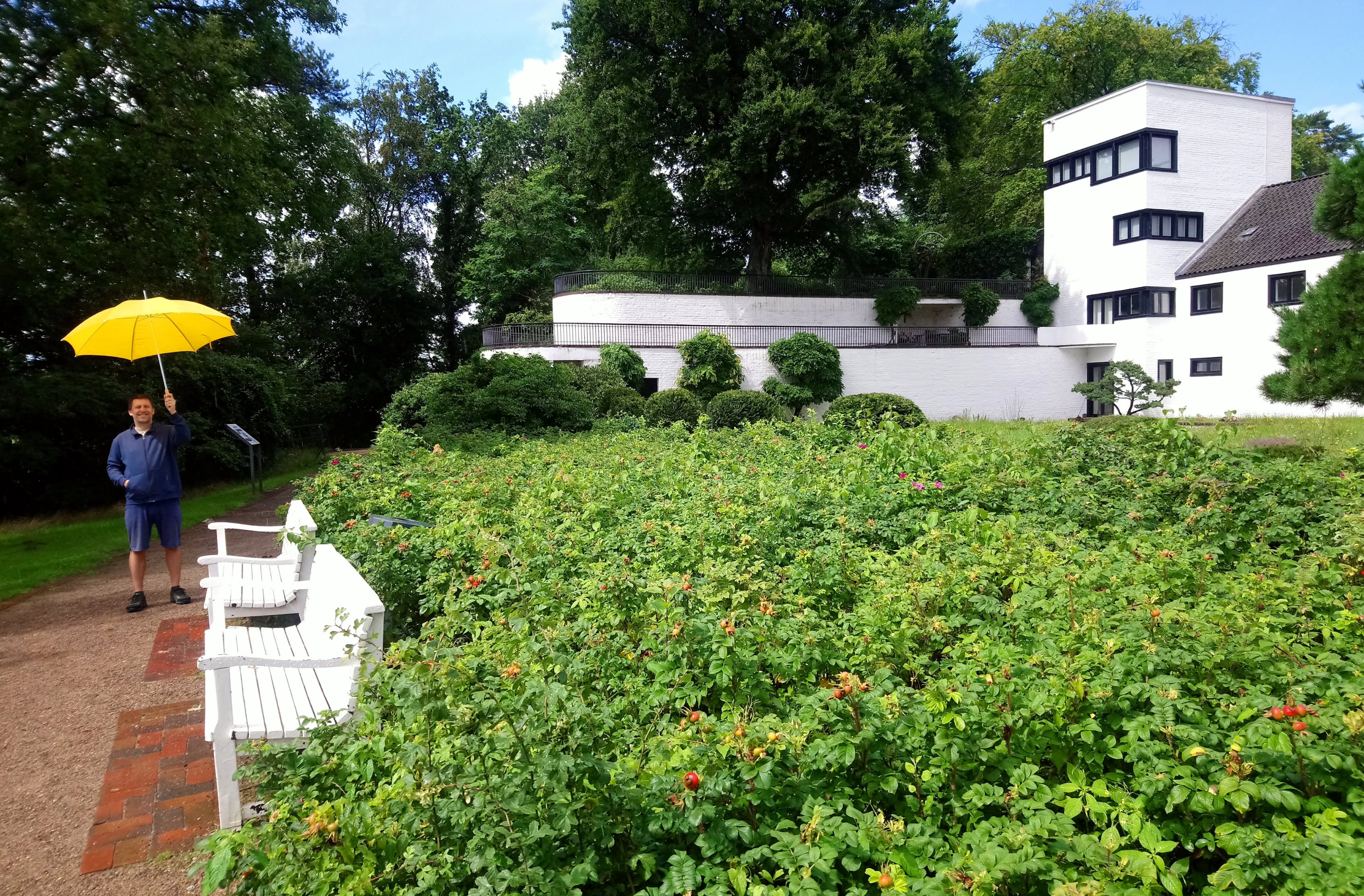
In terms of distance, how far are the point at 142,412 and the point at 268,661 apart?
4.64m

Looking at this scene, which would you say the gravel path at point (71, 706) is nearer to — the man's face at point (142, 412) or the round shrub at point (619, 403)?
the man's face at point (142, 412)

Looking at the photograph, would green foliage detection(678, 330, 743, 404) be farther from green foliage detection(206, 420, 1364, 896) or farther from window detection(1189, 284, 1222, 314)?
green foliage detection(206, 420, 1364, 896)

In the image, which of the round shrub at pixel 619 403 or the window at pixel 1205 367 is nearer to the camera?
the round shrub at pixel 619 403

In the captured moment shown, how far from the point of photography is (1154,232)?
3009 centimetres

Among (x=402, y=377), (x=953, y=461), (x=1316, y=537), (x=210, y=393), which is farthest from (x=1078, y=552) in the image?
(x=402, y=377)

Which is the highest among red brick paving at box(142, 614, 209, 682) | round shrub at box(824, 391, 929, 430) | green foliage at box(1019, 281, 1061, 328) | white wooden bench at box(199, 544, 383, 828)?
green foliage at box(1019, 281, 1061, 328)

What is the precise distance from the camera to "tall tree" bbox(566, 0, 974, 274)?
2797 cm

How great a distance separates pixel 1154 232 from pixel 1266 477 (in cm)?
2825

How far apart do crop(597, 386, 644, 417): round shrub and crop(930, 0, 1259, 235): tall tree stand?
23.3 metres

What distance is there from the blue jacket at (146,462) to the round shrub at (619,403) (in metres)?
15.2

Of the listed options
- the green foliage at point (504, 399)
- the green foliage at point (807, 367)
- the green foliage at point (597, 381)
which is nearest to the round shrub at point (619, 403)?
the green foliage at point (597, 381)

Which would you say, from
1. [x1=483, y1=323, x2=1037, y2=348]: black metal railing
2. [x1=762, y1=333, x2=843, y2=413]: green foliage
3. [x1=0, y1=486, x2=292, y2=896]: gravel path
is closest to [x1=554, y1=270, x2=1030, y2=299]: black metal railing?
[x1=483, y1=323, x2=1037, y2=348]: black metal railing

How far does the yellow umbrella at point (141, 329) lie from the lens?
6797mm

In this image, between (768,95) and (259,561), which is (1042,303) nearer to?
(768,95)
